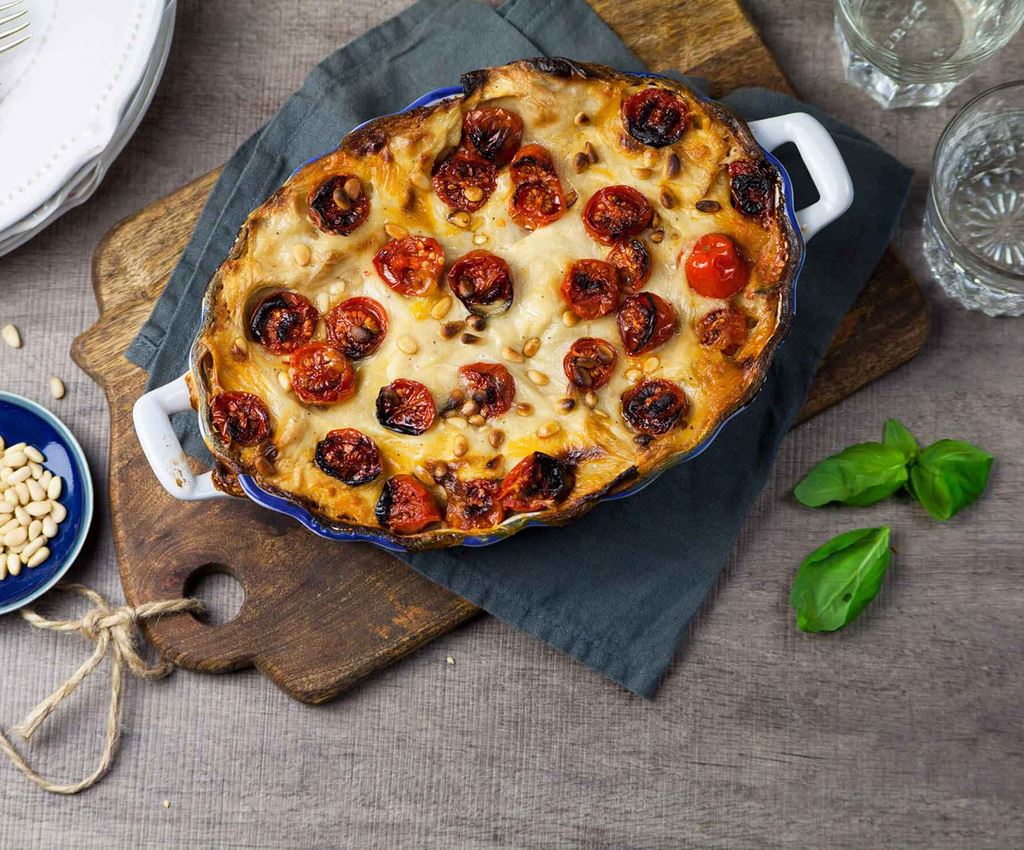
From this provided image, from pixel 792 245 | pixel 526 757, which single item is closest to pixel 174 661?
pixel 526 757

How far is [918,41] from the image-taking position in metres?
3.11

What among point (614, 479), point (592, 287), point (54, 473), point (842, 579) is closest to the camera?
point (614, 479)

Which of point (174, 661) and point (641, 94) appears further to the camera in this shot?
point (174, 661)

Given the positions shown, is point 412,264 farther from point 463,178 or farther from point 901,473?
point 901,473

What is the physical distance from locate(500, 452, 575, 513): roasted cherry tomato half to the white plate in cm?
150

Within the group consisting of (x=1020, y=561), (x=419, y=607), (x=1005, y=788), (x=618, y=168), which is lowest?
(x=1005, y=788)

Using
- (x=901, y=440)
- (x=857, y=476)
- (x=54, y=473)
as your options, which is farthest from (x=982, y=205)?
(x=54, y=473)

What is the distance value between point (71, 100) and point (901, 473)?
8.37 feet

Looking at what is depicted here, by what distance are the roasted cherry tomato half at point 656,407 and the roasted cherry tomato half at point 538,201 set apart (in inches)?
18.5

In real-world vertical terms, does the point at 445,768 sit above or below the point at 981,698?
above

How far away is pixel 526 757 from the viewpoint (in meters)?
3.04

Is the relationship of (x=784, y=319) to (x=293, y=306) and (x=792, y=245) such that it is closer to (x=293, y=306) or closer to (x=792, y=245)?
(x=792, y=245)

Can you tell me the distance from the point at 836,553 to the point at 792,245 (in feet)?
3.12

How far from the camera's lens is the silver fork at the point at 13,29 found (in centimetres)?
299
